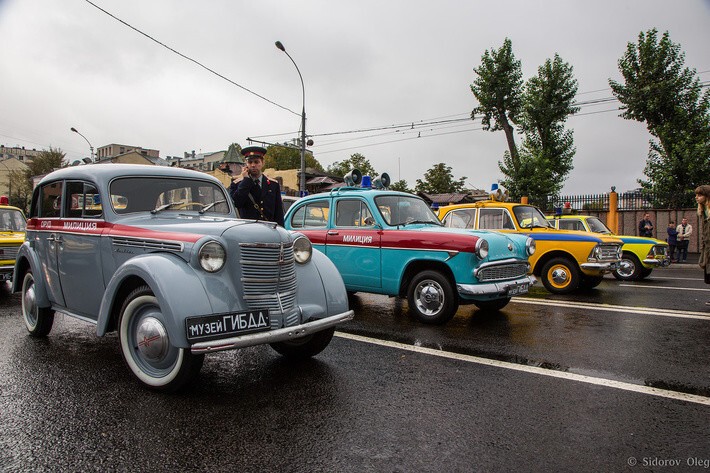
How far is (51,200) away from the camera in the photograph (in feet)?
16.0

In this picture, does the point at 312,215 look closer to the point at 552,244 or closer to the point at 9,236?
the point at 552,244

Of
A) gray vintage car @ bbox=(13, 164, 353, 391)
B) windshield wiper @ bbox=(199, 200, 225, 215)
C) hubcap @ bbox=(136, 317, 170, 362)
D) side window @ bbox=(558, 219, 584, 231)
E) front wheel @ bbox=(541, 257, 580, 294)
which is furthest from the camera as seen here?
side window @ bbox=(558, 219, 584, 231)

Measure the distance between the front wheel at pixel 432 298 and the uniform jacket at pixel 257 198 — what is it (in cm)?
215

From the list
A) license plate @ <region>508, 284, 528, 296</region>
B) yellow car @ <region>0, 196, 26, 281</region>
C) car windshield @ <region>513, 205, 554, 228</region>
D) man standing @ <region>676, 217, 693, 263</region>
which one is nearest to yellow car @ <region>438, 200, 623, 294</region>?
car windshield @ <region>513, 205, 554, 228</region>

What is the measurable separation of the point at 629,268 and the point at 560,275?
3.77 metres

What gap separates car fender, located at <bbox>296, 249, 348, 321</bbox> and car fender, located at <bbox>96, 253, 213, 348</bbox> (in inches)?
34.4

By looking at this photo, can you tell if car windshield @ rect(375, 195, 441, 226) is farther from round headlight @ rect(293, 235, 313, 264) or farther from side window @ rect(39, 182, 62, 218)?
side window @ rect(39, 182, 62, 218)

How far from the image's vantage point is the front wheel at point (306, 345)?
13.6 ft

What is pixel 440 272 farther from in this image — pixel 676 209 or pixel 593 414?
pixel 676 209

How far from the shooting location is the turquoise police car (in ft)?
19.0

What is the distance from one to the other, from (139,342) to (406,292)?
12.3ft

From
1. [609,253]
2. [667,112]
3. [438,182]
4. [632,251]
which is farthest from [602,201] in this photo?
[438,182]

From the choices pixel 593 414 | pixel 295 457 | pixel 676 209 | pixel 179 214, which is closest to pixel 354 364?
pixel 295 457

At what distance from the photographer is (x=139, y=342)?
3463 mm
